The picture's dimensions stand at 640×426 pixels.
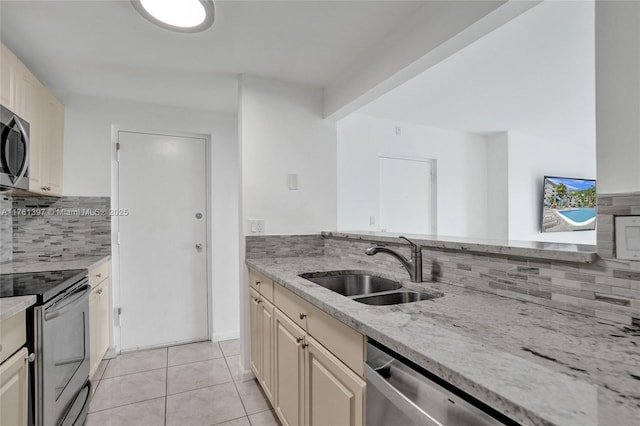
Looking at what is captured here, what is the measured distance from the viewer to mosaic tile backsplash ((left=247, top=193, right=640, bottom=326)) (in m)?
0.87

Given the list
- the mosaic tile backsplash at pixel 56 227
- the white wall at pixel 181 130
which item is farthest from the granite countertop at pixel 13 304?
the white wall at pixel 181 130

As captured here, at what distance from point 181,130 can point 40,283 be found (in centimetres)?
177

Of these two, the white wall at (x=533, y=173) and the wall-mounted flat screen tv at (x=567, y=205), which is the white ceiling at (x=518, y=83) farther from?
the wall-mounted flat screen tv at (x=567, y=205)

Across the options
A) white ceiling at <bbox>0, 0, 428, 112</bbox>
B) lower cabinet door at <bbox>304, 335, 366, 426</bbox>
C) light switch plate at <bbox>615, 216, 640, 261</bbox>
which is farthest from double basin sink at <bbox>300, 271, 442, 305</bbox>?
white ceiling at <bbox>0, 0, 428, 112</bbox>

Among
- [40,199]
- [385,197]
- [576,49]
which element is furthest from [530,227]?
[40,199]

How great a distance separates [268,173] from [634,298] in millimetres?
2047

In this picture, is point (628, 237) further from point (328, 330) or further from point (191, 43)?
point (191, 43)

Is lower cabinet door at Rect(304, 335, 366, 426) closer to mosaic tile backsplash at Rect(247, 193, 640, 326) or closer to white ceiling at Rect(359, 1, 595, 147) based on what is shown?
mosaic tile backsplash at Rect(247, 193, 640, 326)

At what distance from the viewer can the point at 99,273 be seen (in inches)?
93.7

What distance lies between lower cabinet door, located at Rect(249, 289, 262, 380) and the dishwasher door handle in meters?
1.22

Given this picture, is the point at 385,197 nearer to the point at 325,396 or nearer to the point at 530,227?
the point at 530,227

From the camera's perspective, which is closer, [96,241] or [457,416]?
[457,416]

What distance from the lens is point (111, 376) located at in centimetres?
239

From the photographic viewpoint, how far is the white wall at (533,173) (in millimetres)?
3969
